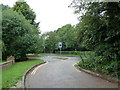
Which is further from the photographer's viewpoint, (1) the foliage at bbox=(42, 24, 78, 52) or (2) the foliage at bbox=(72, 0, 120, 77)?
(1) the foliage at bbox=(42, 24, 78, 52)

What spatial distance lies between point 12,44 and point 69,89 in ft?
49.4

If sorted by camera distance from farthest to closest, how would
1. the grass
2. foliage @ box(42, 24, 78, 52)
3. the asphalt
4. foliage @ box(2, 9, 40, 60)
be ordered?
foliage @ box(42, 24, 78, 52) < foliage @ box(2, 9, 40, 60) < the grass < the asphalt

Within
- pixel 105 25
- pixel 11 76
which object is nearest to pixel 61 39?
pixel 105 25

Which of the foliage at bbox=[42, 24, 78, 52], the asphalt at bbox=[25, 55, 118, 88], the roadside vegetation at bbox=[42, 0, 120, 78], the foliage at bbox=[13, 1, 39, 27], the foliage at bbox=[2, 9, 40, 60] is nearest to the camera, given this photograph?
the asphalt at bbox=[25, 55, 118, 88]

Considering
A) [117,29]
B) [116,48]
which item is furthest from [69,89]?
[117,29]

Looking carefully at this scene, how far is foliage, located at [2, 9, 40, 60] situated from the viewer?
16344mm

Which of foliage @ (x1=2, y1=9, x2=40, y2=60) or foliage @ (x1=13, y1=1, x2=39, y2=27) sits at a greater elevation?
foliage @ (x1=13, y1=1, x2=39, y2=27)

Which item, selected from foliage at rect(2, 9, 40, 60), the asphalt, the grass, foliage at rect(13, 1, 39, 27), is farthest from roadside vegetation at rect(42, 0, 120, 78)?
foliage at rect(13, 1, 39, 27)

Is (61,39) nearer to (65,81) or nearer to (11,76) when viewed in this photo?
(11,76)

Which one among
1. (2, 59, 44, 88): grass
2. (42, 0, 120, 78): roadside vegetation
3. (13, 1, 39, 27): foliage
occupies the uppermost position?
(13, 1, 39, 27): foliage

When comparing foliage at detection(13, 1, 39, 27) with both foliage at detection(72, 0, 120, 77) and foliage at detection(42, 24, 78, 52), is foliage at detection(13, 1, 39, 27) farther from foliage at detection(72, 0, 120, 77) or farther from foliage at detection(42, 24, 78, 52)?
foliage at detection(72, 0, 120, 77)

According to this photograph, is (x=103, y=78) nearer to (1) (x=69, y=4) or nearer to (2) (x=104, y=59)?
(2) (x=104, y=59)

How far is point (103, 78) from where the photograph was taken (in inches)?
248

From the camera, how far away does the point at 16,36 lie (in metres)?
17.3
